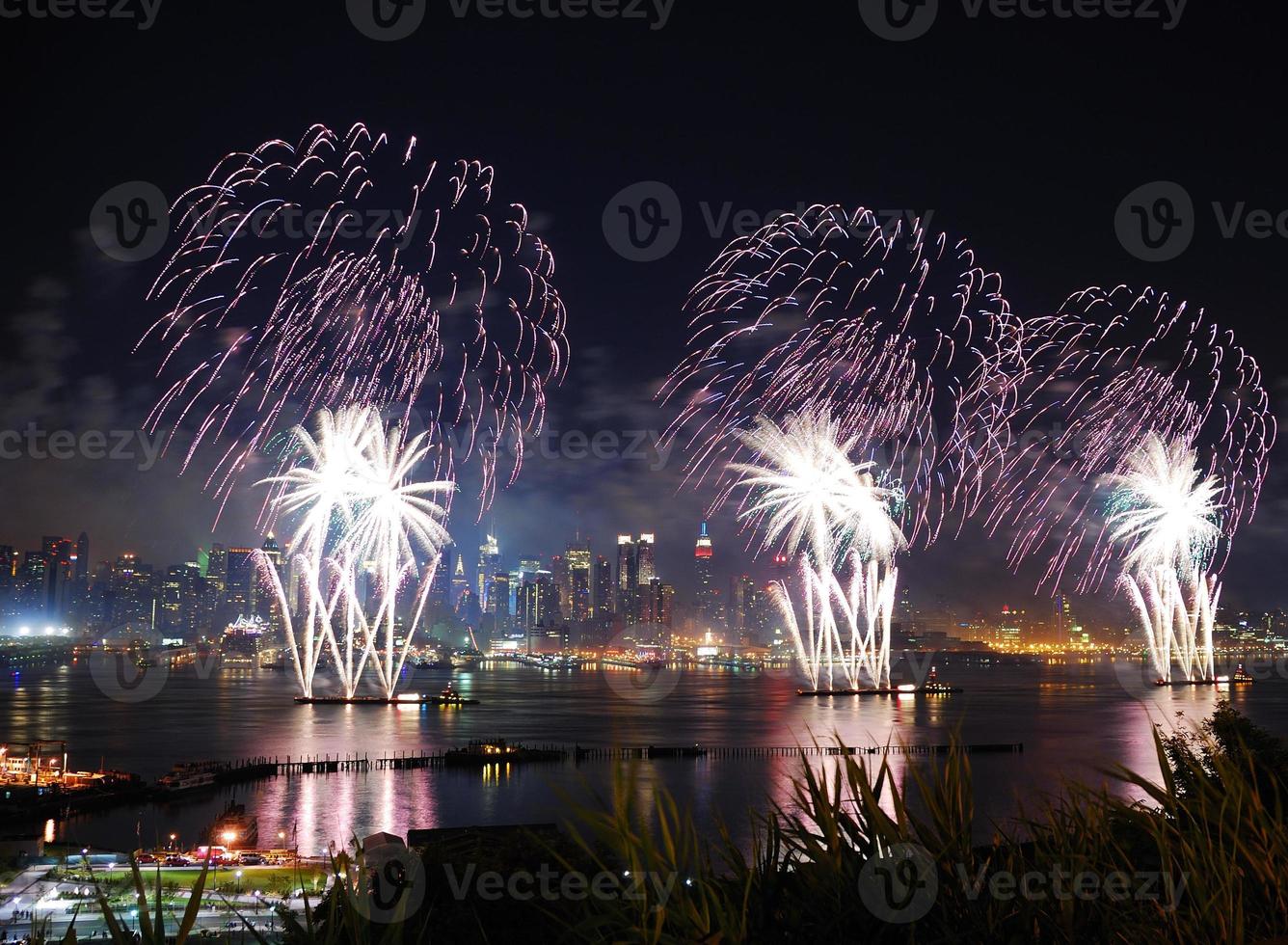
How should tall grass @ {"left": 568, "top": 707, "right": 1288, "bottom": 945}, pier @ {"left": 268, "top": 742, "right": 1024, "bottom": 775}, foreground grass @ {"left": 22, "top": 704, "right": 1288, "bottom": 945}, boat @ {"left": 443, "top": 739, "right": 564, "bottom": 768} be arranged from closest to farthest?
foreground grass @ {"left": 22, "top": 704, "right": 1288, "bottom": 945}, tall grass @ {"left": 568, "top": 707, "right": 1288, "bottom": 945}, pier @ {"left": 268, "top": 742, "right": 1024, "bottom": 775}, boat @ {"left": 443, "top": 739, "right": 564, "bottom": 768}

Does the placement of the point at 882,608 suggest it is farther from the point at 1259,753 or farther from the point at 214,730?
the point at 1259,753

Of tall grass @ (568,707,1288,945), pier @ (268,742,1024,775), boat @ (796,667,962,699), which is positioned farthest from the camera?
boat @ (796,667,962,699)

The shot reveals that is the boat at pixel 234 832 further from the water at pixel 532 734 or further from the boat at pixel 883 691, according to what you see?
the boat at pixel 883 691

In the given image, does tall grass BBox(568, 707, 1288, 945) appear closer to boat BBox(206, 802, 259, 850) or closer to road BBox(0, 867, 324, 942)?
road BBox(0, 867, 324, 942)

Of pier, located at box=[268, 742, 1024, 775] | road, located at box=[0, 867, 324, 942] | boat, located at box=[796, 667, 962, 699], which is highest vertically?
road, located at box=[0, 867, 324, 942]

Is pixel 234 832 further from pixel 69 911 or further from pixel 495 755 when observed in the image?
pixel 495 755

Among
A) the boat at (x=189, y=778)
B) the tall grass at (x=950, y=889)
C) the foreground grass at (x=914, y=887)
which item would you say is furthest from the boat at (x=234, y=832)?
the tall grass at (x=950, y=889)

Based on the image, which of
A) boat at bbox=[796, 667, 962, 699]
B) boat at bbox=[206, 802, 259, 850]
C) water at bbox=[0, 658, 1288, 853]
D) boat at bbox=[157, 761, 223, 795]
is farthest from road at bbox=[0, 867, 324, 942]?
boat at bbox=[796, 667, 962, 699]

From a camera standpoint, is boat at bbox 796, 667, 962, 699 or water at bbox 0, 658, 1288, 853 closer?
water at bbox 0, 658, 1288, 853
